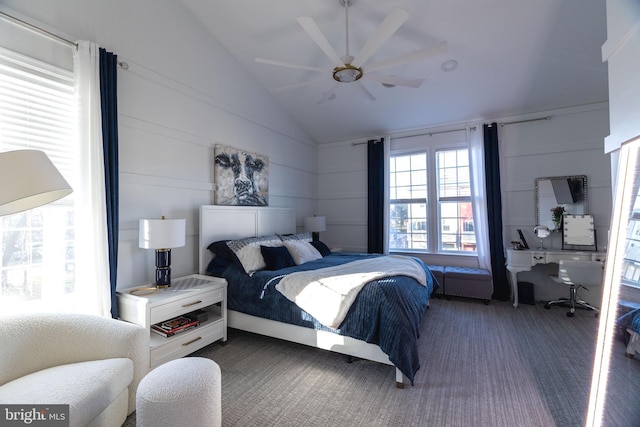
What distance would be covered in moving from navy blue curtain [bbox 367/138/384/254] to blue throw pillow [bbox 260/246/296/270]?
213 cm

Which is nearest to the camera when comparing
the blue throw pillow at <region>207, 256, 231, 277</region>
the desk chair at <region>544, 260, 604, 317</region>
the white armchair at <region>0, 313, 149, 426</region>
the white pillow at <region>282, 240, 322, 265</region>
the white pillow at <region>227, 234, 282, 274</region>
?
the white armchair at <region>0, 313, 149, 426</region>

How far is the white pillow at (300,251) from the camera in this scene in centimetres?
340

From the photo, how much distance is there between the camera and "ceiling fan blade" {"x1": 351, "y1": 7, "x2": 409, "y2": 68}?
195 cm

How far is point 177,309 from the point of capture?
92.4 inches

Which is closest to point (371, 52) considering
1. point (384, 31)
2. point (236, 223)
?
point (384, 31)

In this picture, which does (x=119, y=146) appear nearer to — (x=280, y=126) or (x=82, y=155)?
(x=82, y=155)

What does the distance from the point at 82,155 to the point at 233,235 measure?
1717 millimetres

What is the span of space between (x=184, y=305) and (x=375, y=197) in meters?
3.56

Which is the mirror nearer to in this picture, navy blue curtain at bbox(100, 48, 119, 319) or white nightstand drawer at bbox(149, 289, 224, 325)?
white nightstand drawer at bbox(149, 289, 224, 325)

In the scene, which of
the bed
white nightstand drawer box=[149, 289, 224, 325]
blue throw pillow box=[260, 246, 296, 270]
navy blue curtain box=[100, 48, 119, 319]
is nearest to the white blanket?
the bed

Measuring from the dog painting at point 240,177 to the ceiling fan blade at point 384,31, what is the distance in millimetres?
1923

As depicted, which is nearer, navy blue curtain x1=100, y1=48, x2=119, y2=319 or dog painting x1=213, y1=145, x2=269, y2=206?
navy blue curtain x1=100, y1=48, x2=119, y2=319

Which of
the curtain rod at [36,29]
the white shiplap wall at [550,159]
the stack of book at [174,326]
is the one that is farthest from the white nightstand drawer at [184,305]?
the white shiplap wall at [550,159]

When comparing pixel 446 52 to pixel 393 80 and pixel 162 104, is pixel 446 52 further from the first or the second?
pixel 162 104
